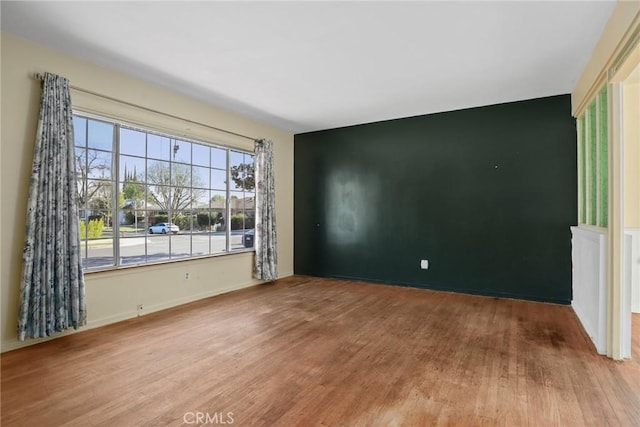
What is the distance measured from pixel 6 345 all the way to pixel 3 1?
8.85ft

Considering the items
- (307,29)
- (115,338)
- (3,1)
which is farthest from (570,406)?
(3,1)

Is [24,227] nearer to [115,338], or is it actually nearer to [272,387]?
[115,338]

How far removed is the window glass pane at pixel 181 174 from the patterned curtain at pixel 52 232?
1.27m

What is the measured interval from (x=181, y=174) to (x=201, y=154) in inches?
18.4

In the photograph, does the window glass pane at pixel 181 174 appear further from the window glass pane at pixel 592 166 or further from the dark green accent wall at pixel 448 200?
the window glass pane at pixel 592 166

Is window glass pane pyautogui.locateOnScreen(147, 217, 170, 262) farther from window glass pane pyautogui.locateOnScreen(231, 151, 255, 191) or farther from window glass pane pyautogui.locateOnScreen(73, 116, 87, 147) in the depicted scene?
window glass pane pyautogui.locateOnScreen(231, 151, 255, 191)

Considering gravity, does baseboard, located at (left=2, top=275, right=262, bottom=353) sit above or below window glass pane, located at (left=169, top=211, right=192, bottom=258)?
below

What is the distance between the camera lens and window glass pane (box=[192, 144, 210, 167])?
465 centimetres

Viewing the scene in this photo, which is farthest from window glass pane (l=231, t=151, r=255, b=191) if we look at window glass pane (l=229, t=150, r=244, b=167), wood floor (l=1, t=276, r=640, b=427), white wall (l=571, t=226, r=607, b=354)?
white wall (l=571, t=226, r=607, b=354)

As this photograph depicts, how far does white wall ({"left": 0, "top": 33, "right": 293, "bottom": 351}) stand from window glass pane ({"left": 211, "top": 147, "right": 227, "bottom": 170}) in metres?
0.17

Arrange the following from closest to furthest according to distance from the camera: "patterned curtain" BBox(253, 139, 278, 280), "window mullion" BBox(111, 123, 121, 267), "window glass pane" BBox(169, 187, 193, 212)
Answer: "window mullion" BBox(111, 123, 121, 267)
"window glass pane" BBox(169, 187, 193, 212)
"patterned curtain" BBox(253, 139, 278, 280)

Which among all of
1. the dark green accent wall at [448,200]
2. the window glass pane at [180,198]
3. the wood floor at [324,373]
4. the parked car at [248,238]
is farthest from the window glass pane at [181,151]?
the dark green accent wall at [448,200]

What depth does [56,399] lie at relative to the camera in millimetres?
2094

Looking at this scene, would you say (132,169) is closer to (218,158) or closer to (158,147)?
(158,147)
